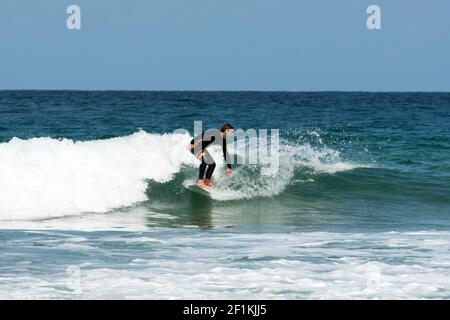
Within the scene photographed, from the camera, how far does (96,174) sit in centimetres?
1634

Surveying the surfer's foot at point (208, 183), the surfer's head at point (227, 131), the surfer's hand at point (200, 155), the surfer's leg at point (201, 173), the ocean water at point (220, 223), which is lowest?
the ocean water at point (220, 223)

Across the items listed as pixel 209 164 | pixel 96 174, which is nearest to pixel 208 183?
pixel 209 164

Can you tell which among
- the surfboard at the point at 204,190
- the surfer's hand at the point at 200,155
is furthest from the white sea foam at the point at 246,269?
the surfboard at the point at 204,190

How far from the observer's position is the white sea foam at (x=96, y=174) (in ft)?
47.6

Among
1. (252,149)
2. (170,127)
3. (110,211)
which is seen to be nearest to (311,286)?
(110,211)

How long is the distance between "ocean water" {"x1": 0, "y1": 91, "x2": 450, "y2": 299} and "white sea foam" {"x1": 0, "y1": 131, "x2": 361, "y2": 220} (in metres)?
0.04

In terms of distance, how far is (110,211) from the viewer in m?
14.7

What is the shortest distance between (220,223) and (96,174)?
3863 millimetres

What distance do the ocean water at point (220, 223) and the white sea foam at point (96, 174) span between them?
38 mm

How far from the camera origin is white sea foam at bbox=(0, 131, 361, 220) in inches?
571

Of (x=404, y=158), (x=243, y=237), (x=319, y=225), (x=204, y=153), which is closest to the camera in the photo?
(x=243, y=237)

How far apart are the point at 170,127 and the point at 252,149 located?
15.1m

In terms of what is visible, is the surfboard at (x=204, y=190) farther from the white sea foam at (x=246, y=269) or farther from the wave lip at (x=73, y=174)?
the white sea foam at (x=246, y=269)

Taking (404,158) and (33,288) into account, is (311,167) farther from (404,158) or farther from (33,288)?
(33,288)
